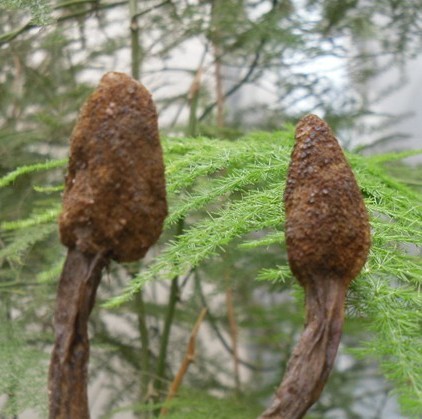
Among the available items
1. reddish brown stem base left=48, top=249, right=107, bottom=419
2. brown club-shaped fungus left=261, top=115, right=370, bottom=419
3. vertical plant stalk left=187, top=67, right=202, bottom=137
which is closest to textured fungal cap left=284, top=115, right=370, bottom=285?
brown club-shaped fungus left=261, top=115, right=370, bottom=419

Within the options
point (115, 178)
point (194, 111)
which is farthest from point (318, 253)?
point (194, 111)

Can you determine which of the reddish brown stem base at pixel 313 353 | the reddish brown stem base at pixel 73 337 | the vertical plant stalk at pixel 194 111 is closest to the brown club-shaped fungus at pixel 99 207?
the reddish brown stem base at pixel 73 337

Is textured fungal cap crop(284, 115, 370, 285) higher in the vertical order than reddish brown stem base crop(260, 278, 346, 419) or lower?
higher

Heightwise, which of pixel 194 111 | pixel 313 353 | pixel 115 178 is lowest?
pixel 194 111

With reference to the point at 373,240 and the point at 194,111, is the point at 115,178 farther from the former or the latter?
the point at 194,111

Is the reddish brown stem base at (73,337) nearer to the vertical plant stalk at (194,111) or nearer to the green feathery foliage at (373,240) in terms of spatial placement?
the green feathery foliage at (373,240)

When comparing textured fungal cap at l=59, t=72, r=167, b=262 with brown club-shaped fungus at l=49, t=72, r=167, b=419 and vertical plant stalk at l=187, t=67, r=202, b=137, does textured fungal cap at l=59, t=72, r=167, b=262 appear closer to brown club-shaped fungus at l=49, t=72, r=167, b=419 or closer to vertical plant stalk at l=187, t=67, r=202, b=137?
brown club-shaped fungus at l=49, t=72, r=167, b=419
